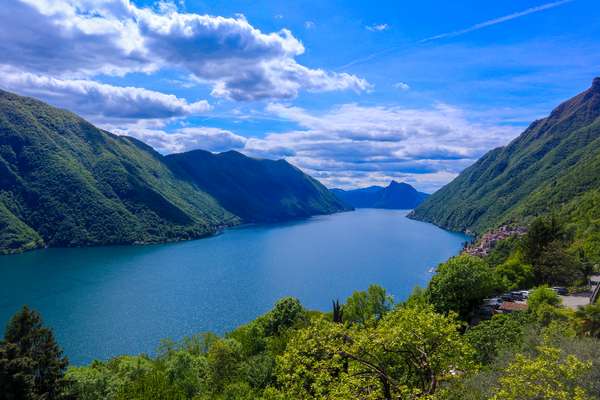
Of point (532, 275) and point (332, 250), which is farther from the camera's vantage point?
point (332, 250)

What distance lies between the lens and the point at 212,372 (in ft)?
146

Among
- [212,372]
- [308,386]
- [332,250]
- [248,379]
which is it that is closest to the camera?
[308,386]

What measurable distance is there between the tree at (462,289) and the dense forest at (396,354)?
0.39 feet

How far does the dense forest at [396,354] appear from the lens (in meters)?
13.2

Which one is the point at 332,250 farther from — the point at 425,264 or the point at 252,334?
the point at 252,334

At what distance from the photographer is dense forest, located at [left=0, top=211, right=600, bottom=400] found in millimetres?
13219

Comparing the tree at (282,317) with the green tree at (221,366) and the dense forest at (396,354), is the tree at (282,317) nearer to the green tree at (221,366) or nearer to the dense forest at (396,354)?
the dense forest at (396,354)

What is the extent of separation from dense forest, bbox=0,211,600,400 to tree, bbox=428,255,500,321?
4.7 inches

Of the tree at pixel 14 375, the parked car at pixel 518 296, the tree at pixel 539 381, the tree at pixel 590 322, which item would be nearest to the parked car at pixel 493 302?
the parked car at pixel 518 296

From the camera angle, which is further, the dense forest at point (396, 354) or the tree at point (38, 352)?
the tree at point (38, 352)

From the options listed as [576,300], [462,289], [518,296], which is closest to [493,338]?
[462,289]

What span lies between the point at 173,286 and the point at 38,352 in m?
92.4

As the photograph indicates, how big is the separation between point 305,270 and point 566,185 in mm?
115161

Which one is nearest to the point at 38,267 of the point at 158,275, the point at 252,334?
the point at 158,275
